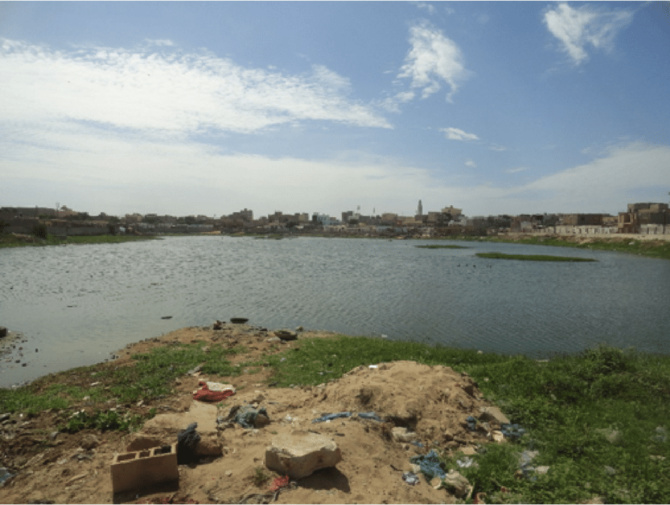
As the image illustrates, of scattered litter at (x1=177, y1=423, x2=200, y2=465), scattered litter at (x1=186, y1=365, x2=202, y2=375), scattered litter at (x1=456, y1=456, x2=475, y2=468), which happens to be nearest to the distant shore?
scattered litter at (x1=456, y1=456, x2=475, y2=468)

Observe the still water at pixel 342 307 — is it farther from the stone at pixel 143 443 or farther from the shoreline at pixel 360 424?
the stone at pixel 143 443

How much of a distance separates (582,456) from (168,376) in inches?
382

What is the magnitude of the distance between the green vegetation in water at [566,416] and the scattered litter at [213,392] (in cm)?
149

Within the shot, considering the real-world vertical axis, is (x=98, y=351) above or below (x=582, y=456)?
below

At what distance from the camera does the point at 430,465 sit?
6.05 meters

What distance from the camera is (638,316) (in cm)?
2033

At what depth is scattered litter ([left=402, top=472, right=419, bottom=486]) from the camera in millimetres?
5582

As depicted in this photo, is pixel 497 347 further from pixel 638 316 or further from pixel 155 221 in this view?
pixel 155 221

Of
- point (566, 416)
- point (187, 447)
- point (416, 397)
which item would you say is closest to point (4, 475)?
point (187, 447)

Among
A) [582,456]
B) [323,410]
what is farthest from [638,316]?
[323,410]

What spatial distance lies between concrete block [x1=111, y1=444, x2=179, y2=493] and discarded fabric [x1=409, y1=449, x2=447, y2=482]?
358cm

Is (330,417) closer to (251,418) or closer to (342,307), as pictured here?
(251,418)

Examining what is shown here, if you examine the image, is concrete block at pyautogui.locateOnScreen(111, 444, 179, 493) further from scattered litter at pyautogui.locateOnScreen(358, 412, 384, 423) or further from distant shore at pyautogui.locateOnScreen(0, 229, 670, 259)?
distant shore at pyautogui.locateOnScreen(0, 229, 670, 259)

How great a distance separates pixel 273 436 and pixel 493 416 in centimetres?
436
